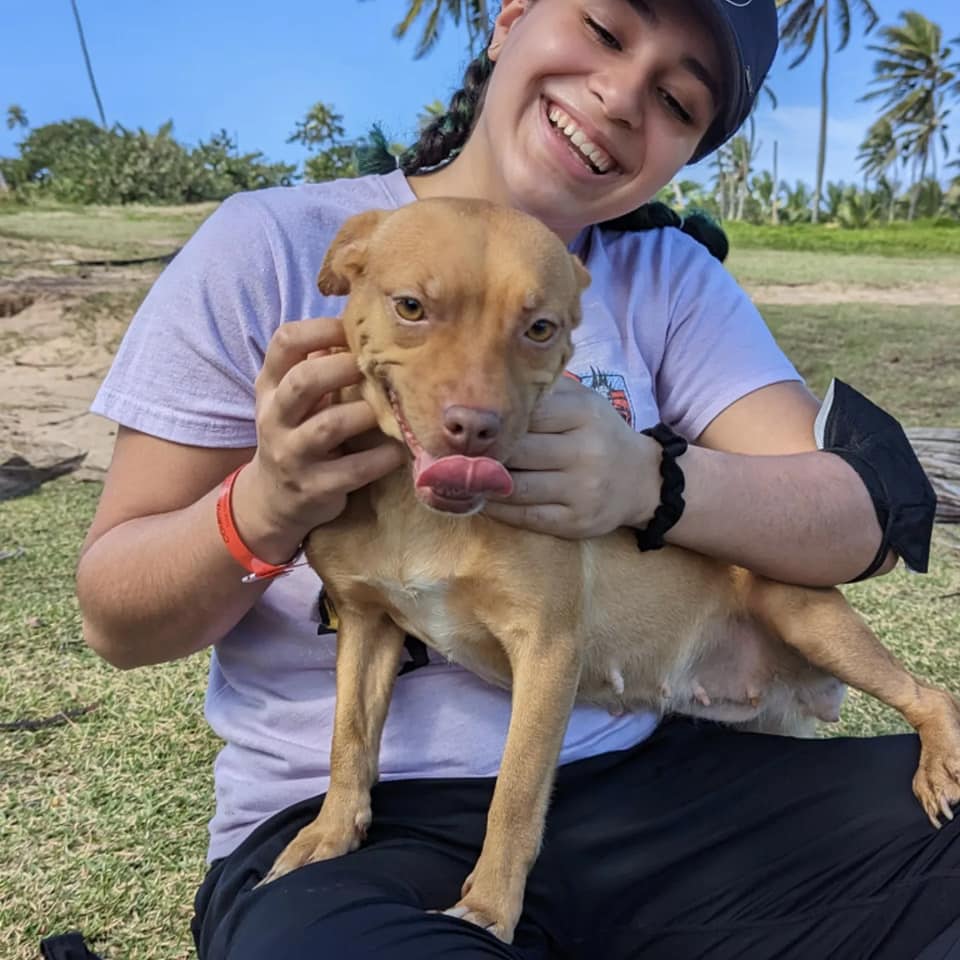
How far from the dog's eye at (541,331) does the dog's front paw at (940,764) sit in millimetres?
1177

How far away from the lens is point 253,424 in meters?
1.81

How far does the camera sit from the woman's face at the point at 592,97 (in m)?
1.86

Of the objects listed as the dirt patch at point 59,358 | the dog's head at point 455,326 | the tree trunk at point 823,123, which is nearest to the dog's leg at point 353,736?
the dog's head at point 455,326

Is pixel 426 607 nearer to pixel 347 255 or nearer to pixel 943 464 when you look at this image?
pixel 347 255

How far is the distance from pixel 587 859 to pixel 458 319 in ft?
3.41

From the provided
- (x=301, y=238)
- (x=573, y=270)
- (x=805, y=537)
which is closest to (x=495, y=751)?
(x=805, y=537)

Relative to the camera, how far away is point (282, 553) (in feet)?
5.44

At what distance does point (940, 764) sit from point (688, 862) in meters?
0.56

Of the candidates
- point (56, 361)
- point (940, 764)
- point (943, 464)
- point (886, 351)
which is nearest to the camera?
point (940, 764)

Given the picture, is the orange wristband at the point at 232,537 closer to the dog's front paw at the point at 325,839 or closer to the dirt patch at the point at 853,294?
the dog's front paw at the point at 325,839

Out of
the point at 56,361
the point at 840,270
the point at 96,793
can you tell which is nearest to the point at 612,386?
the point at 96,793

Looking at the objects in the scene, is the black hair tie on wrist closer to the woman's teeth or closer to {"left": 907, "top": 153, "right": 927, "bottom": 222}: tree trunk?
the woman's teeth

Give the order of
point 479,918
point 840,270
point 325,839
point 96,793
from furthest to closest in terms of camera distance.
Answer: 1. point 840,270
2. point 96,793
3. point 325,839
4. point 479,918

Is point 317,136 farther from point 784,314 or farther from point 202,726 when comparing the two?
point 202,726
